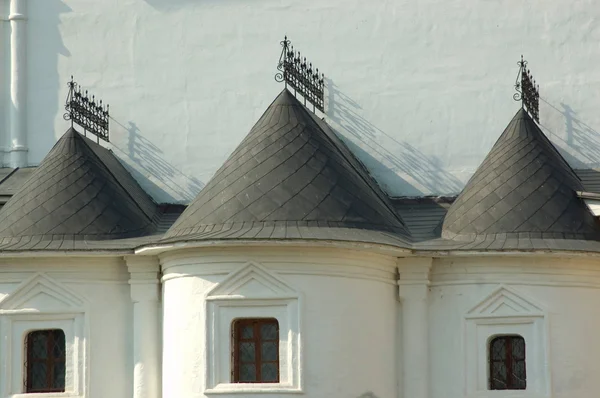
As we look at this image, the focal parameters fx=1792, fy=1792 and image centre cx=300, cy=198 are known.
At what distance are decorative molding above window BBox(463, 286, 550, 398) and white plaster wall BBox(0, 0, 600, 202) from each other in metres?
2.94

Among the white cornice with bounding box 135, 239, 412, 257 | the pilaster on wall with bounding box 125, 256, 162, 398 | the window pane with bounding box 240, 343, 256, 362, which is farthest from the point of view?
the pilaster on wall with bounding box 125, 256, 162, 398

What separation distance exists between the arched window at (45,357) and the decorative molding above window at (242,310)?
87.0 inches

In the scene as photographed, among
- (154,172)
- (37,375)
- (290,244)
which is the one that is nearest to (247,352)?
(290,244)

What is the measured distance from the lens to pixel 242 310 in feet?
72.6

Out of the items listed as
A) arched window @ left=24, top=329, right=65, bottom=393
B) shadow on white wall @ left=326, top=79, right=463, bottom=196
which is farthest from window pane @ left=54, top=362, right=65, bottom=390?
shadow on white wall @ left=326, top=79, right=463, bottom=196

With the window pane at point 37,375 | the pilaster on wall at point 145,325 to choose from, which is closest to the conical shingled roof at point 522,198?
the pilaster on wall at point 145,325

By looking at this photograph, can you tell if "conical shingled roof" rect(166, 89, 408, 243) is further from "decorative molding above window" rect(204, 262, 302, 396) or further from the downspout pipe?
the downspout pipe

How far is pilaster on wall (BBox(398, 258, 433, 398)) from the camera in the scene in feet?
74.5

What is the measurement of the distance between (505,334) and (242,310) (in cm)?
336

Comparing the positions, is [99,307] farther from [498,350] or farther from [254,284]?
[498,350]

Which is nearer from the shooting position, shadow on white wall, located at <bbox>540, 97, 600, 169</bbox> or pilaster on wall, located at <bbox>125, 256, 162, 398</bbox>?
pilaster on wall, located at <bbox>125, 256, 162, 398</bbox>

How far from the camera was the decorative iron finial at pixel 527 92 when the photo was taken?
966 inches

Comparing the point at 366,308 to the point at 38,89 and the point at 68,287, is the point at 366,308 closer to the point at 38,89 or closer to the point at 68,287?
the point at 68,287

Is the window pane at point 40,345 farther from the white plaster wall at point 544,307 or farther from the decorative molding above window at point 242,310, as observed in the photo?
the white plaster wall at point 544,307
